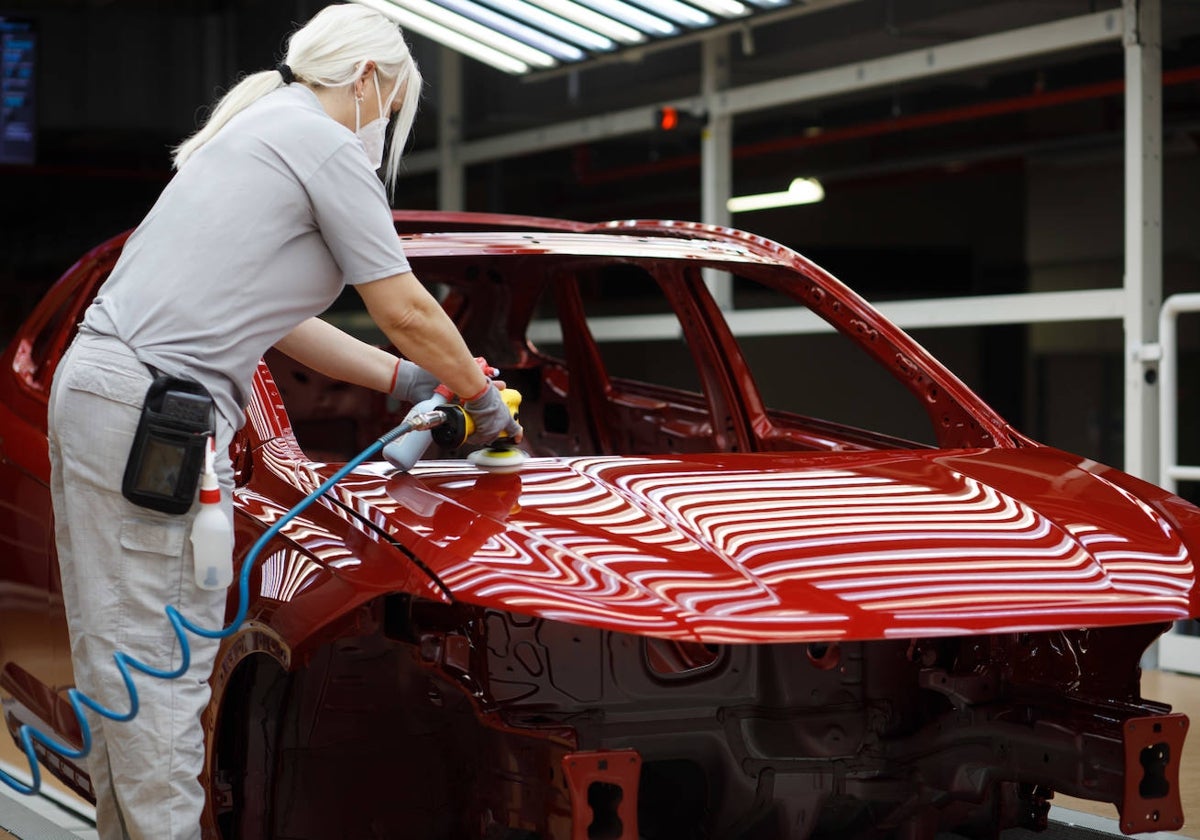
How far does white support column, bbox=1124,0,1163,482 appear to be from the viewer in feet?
19.5

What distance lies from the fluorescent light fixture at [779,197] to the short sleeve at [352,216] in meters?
6.40

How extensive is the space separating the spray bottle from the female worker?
60mm

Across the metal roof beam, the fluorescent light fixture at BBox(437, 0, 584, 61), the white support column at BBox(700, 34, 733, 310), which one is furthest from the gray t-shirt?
the white support column at BBox(700, 34, 733, 310)

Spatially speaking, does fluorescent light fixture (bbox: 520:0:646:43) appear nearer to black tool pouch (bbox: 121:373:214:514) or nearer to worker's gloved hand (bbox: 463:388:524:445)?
worker's gloved hand (bbox: 463:388:524:445)

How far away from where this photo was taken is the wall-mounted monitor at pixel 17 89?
9828mm

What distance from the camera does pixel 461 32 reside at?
25.8 feet

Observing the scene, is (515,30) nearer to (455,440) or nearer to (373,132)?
(373,132)

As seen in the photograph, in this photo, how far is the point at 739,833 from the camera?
276 centimetres

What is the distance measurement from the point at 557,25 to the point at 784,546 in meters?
5.64

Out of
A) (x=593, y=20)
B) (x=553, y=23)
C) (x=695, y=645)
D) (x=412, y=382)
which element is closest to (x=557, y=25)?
(x=553, y=23)

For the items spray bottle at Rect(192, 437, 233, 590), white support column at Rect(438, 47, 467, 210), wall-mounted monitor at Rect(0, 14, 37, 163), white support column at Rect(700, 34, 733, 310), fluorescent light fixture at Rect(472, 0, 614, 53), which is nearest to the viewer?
spray bottle at Rect(192, 437, 233, 590)

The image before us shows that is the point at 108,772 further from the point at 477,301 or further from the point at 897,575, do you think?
the point at 477,301

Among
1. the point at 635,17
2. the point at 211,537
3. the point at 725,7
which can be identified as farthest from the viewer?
the point at 635,17

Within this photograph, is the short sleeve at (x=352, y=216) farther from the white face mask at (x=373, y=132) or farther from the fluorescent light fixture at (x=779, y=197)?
the fluorescent light fixture at (x=779, y=197)
